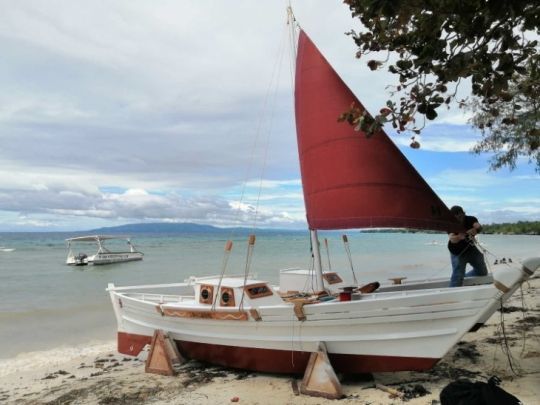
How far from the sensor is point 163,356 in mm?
9359

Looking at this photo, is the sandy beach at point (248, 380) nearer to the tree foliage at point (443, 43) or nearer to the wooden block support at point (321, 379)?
the wooden block support at point (321, 379)

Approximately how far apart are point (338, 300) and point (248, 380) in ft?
7.92

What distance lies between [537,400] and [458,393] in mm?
2614

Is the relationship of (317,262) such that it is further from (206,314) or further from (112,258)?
(112,258)

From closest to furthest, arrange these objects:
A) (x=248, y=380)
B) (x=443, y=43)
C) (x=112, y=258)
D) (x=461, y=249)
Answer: (x=443, y=43) < (x=461, y=249) < (x=248, y=380) < (x=112, y=258)

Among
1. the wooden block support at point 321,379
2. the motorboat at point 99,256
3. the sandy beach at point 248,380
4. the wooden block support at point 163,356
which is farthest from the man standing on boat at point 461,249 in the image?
the motorboat at point 99,256

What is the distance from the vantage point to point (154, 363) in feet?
31.0

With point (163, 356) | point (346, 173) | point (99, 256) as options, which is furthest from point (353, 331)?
point (99, 256)

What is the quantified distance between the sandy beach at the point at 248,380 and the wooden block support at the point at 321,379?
131 mm

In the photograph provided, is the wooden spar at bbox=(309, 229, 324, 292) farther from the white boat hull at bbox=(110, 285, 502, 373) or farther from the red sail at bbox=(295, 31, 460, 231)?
the white boat hull at bbox=(110, 285, 502, 373)

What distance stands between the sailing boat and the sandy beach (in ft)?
1.32

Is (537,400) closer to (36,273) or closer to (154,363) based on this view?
(154,363)

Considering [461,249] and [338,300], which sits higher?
[461,249]

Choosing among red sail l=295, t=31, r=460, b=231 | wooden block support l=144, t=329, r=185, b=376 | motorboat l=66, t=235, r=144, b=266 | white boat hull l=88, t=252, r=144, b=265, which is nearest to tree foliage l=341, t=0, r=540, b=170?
red sail l=295, t=31, r=460, b=231
